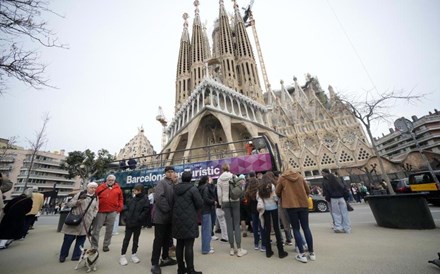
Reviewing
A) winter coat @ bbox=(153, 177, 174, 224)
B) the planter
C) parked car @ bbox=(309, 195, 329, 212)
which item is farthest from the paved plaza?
parked car @ bbox=(309, 195, 329, 212)

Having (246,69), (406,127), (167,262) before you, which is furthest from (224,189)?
(246,69)

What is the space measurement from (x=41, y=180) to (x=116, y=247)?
6636 cm

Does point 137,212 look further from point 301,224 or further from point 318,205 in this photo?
point 318,205

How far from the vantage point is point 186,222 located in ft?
9.23

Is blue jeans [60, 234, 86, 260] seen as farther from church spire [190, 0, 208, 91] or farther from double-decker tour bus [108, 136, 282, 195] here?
church spire [190, 0, 208, 91]

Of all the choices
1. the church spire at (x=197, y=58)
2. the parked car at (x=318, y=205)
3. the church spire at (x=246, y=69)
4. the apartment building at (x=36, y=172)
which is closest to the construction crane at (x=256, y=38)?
the church spire at (x=246, y=69)

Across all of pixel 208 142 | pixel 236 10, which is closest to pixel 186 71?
pixel 208 142

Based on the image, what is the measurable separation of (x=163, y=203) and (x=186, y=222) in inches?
26.4

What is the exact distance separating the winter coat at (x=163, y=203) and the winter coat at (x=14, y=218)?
315cm

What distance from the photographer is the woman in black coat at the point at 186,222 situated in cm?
Result: 274

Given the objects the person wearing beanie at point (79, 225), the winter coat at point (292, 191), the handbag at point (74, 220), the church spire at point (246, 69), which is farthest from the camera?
the church spire at point (246, 69)

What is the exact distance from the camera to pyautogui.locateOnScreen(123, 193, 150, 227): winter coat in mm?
3855

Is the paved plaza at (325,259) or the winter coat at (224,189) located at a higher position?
the winter coat at (224,189)

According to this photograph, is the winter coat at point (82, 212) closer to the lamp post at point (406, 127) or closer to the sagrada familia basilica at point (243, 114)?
the lamp post at point (406, 127)
